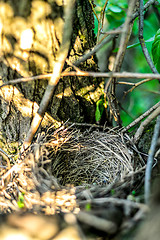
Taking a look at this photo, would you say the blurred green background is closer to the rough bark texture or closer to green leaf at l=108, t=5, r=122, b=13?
green leaf at l=108, t=5, r=122, b=13

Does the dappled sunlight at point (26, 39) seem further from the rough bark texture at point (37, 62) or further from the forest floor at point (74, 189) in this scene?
the forest floor at point (74, 189)

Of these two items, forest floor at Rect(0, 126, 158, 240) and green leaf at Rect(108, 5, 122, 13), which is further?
green leaf at Rect(108, 5, 122, 13)

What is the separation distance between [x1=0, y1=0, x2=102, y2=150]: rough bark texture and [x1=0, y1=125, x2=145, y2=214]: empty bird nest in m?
0.13

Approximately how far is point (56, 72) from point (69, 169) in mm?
624

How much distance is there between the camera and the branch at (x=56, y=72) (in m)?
0.95

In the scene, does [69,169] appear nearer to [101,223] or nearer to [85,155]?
[85,155]

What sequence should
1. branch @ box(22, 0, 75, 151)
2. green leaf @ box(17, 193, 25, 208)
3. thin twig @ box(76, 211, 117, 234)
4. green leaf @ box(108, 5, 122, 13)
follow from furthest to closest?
green leaf @ box(108, 5, 122, 13) < branch @ box(22, 0, 75, 151) < green leaf @ box(17, 193, 25, 208) < thin twig @ box(76, 211, 117, 234)

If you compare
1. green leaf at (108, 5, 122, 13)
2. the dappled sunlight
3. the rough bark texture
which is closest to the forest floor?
the rough bark texture

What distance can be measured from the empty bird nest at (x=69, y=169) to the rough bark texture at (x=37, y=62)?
0.41 feet

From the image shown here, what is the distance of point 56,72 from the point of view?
1013mm

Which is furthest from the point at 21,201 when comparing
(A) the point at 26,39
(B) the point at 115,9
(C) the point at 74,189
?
(B) the point at 115,9

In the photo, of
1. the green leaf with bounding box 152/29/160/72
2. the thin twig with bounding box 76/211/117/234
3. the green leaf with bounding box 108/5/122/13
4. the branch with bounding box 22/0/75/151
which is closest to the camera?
the thin twig with bounding box 76/211/117/234

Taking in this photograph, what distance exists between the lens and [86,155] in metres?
1.32

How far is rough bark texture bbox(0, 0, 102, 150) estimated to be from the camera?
3.21 ft
